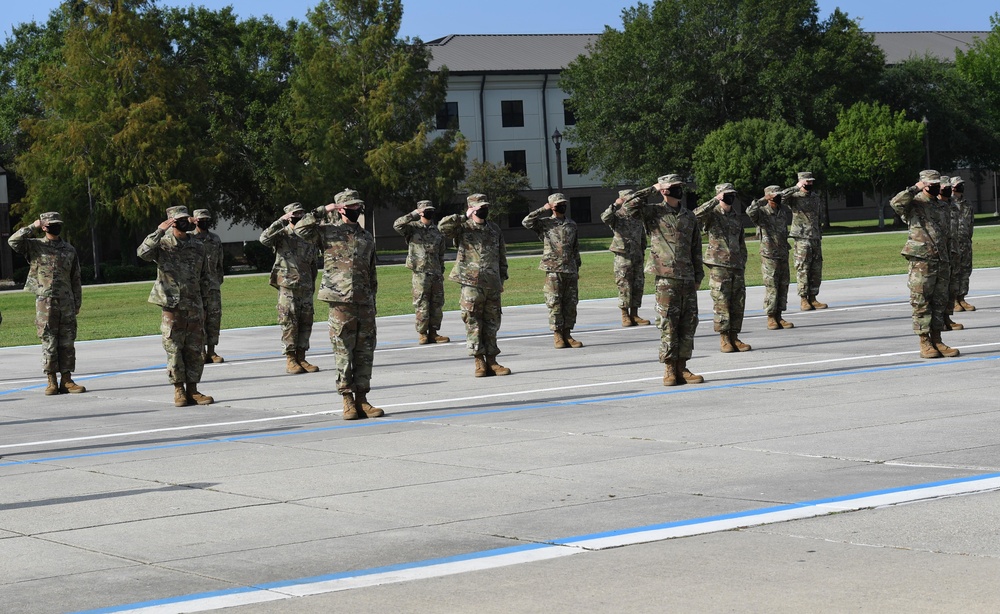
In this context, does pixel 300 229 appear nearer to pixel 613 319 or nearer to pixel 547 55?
pixel 613 319

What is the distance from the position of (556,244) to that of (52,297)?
23.1ft

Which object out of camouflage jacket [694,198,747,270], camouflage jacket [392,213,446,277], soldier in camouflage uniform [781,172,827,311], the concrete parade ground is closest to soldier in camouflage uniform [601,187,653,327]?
soldier in camouflage uniform [781,172,827,311]

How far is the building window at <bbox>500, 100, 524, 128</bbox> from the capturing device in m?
81.8

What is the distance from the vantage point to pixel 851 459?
9.33 meters

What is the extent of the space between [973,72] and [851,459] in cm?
8392

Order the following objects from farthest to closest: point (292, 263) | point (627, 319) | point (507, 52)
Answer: point (507, 52)
point (627, 319)
point (292, 263)

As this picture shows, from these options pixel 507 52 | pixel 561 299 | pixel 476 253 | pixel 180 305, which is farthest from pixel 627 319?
pixel 507 52

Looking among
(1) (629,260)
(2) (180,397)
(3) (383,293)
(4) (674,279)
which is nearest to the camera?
(4) (674,279)

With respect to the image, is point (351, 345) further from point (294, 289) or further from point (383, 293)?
point (383, 293)

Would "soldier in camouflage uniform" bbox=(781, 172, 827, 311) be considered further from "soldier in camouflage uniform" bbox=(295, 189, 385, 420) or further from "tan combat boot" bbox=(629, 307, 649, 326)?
"soldier in camouflage uniform" bbox=(295, 189, 385, 420)

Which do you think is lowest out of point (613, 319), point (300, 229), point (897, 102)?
point (613, 319)

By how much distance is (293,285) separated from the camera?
17.7 meters

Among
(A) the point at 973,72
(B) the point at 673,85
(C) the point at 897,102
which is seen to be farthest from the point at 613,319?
(A) the point at 973,72

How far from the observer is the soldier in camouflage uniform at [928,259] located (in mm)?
15430
